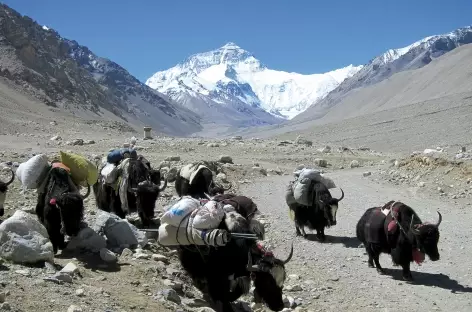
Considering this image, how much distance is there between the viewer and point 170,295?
473cm

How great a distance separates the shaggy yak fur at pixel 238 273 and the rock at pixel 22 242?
4.02 feet

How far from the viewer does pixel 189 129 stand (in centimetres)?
16238

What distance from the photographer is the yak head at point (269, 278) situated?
413cm

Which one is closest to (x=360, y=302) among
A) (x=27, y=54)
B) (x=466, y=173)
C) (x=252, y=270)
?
(x=252, y=270)

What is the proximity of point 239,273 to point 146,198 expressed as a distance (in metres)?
2.69

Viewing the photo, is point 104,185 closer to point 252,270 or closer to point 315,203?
point 315,203

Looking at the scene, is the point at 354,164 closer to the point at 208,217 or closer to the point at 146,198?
the point at 146,198

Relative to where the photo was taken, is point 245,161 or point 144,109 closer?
point 245,161

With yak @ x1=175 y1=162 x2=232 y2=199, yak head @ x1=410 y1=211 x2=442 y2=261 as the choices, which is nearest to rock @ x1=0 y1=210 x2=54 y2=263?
yak @ x1=175 y1=162 x2=232 y2=199

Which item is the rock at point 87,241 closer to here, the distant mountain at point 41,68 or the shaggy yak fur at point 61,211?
the shaggy yak fur at point 61,211

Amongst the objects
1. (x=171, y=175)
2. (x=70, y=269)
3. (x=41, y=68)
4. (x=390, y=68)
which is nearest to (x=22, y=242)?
(x=70, y=269)

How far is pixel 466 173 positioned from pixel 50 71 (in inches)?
2070

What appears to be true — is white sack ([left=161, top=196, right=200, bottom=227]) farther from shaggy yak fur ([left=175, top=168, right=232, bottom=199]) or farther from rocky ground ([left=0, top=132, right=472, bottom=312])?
shaggy yak fur ([left=175, top=168, right=232, bottom=199])

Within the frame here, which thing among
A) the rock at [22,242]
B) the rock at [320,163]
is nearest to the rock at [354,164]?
the rock at [320,163]
